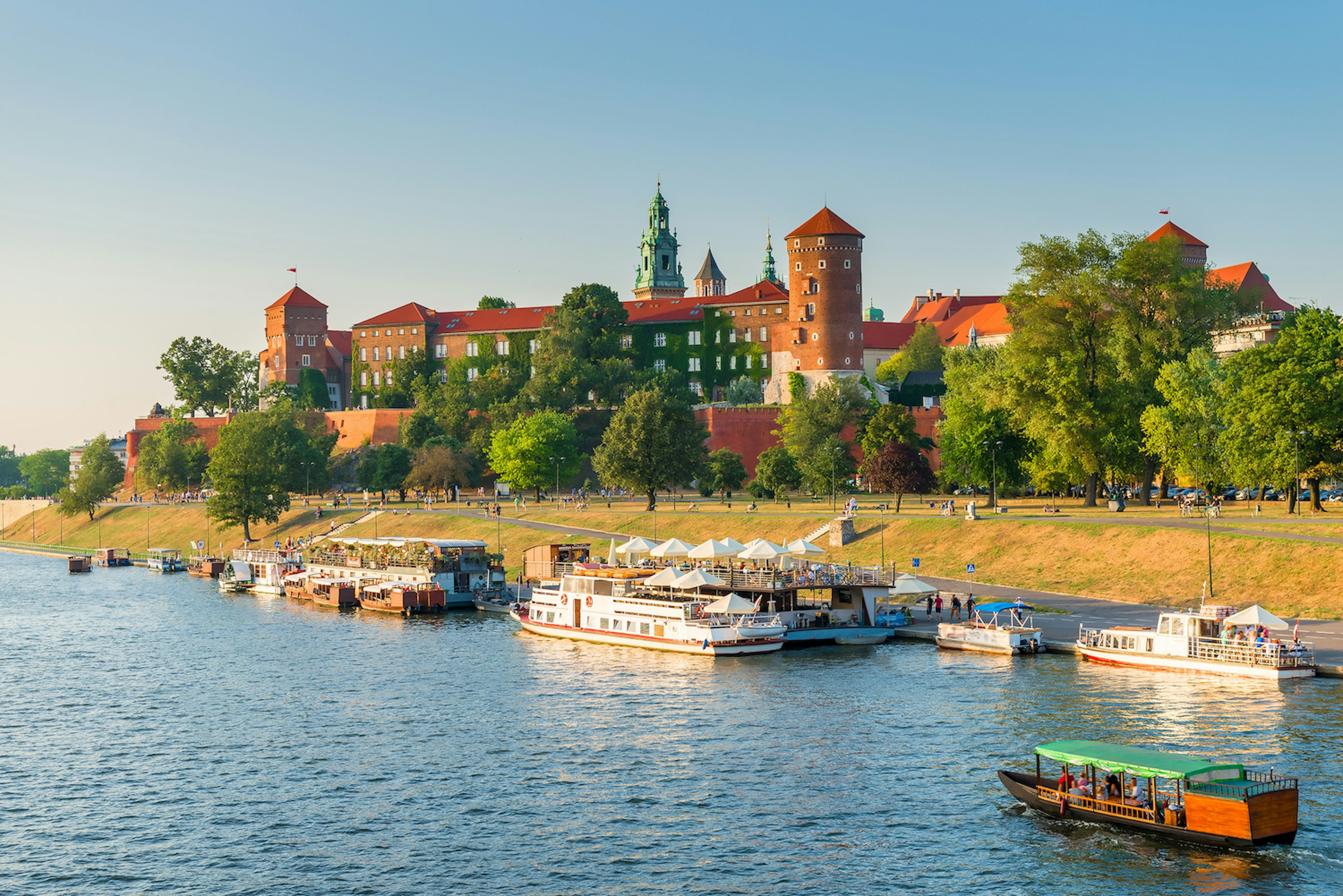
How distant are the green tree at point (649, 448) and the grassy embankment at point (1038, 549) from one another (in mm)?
3306

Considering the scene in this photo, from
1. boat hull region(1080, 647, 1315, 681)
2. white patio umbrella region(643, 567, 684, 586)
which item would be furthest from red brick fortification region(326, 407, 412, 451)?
boat hull region(1080, 647, 1315, 681)

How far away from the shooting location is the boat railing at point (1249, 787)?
3322cm

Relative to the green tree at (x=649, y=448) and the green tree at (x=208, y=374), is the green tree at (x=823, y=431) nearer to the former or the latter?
the green tree at (x=649, y=448)

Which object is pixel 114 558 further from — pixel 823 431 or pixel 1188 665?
pixel 1188 665

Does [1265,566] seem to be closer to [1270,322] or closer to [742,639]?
[742,639]

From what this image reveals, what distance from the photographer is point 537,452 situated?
13588 cm

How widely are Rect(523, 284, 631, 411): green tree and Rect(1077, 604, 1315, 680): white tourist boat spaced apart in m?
106

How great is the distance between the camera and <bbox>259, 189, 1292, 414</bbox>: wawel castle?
505ft

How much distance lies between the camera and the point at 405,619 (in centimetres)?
8244

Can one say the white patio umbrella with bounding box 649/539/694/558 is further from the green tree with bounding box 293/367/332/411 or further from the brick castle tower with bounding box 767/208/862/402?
the green tree with bounding box 293/367/332/411

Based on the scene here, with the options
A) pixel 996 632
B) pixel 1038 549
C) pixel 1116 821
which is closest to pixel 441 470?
pixel 1038 549

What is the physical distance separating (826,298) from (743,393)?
55.6ft

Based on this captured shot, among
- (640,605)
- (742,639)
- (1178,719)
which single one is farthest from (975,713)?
(640,605)

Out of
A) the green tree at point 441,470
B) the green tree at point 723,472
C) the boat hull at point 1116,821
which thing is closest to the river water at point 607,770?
the boat hull at point 1116,821
